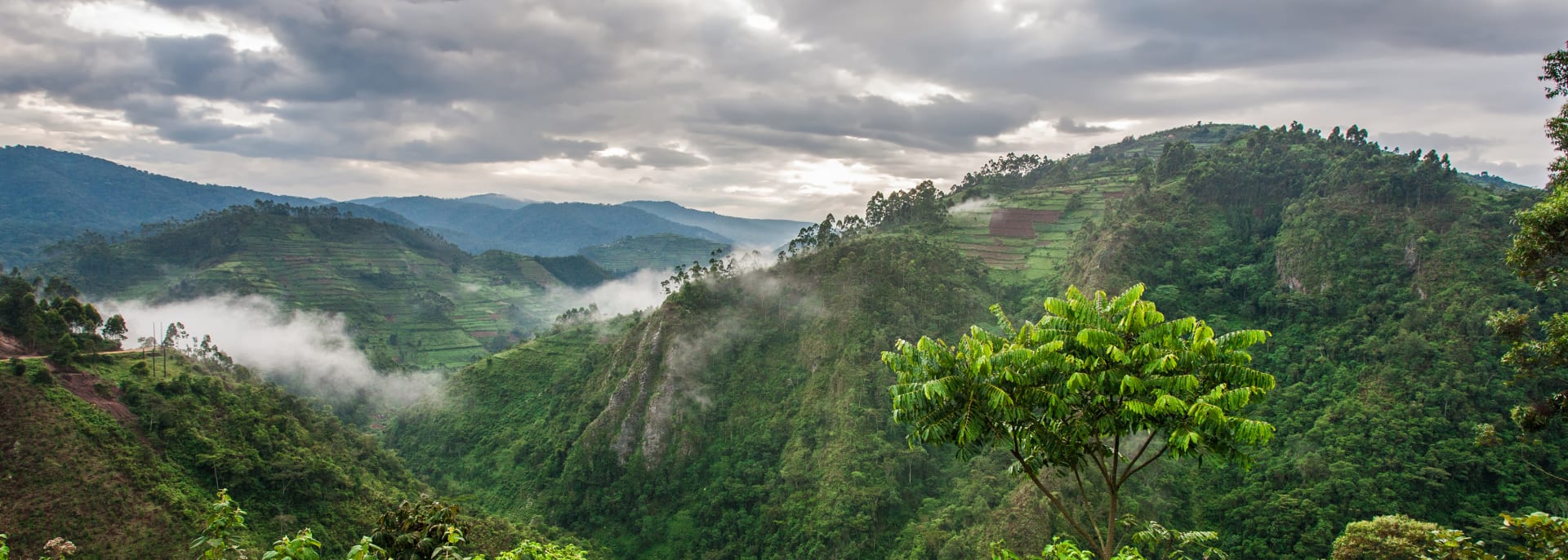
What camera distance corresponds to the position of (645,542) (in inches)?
2117

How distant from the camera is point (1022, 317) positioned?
202 ft

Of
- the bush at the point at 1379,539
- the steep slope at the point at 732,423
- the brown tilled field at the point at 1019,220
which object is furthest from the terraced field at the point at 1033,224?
the bush at the point at 1379,539

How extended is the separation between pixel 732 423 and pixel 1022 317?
29.9 m

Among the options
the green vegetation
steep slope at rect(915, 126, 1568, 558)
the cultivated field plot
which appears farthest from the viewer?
the cultivated field plot

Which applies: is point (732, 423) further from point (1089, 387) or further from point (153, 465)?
point (1089, 387)

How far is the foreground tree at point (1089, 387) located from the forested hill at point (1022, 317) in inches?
1200

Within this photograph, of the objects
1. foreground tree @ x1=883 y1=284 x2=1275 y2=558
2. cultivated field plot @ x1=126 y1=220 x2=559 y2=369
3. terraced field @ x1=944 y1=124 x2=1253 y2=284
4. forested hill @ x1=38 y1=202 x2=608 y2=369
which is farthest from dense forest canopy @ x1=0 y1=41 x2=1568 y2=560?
forested hill @ x1=38 y1=202 x2=608 y2=369

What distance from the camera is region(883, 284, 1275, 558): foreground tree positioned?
8.30 meters

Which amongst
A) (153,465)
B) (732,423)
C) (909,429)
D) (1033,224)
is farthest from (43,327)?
(1033,224)

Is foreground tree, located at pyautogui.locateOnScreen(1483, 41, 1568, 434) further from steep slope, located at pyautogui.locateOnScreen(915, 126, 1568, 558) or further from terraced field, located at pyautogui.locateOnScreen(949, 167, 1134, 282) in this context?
Result: terraced field, located at pyautogui.locateOnScreen(949, 167, 1134, 282)

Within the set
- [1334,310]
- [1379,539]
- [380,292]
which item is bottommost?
[380,292]

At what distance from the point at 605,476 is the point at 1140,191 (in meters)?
Answer: 63.5

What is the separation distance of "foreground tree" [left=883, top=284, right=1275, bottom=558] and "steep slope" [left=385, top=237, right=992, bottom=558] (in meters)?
38.3

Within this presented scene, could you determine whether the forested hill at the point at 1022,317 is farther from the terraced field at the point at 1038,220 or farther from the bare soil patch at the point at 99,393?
the bare soil patch at the point at 99,393
